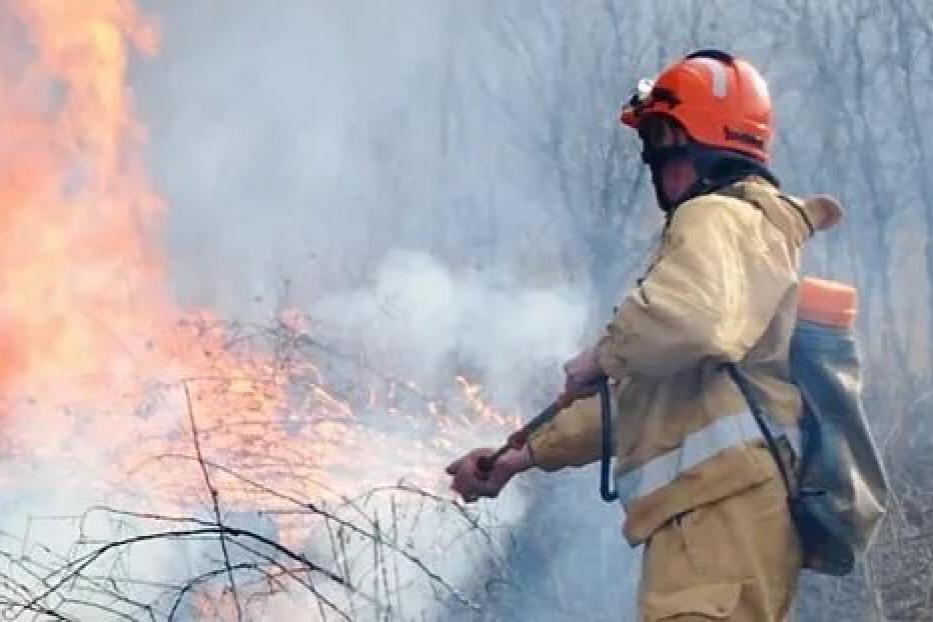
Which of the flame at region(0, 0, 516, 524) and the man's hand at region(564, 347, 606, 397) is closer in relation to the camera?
the man's hand at region(564, 347, 606, 397)

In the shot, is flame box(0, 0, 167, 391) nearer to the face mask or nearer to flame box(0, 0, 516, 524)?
flame box(0, 0, 516, 524)

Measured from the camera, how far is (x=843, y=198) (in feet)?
57.0

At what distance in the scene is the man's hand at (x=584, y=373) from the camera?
3024 millimetres

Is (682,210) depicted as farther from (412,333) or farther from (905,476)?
(412,333)

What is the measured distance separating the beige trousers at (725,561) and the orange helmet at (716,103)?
0.81 m

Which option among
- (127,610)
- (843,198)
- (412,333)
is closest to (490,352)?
(412,333)

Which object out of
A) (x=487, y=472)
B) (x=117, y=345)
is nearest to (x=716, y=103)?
(x=487, y=472)

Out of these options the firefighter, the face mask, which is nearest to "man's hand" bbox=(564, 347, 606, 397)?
the firefighter

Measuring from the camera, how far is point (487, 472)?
342cm

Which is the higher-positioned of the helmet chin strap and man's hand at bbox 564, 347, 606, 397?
the helmet chin strap

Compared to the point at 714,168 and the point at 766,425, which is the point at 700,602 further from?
the point at 714,168

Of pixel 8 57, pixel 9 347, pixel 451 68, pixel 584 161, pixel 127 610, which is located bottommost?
pixel 127 610

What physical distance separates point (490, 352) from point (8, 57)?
4163 mm

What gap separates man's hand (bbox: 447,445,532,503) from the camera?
3.42 meters
